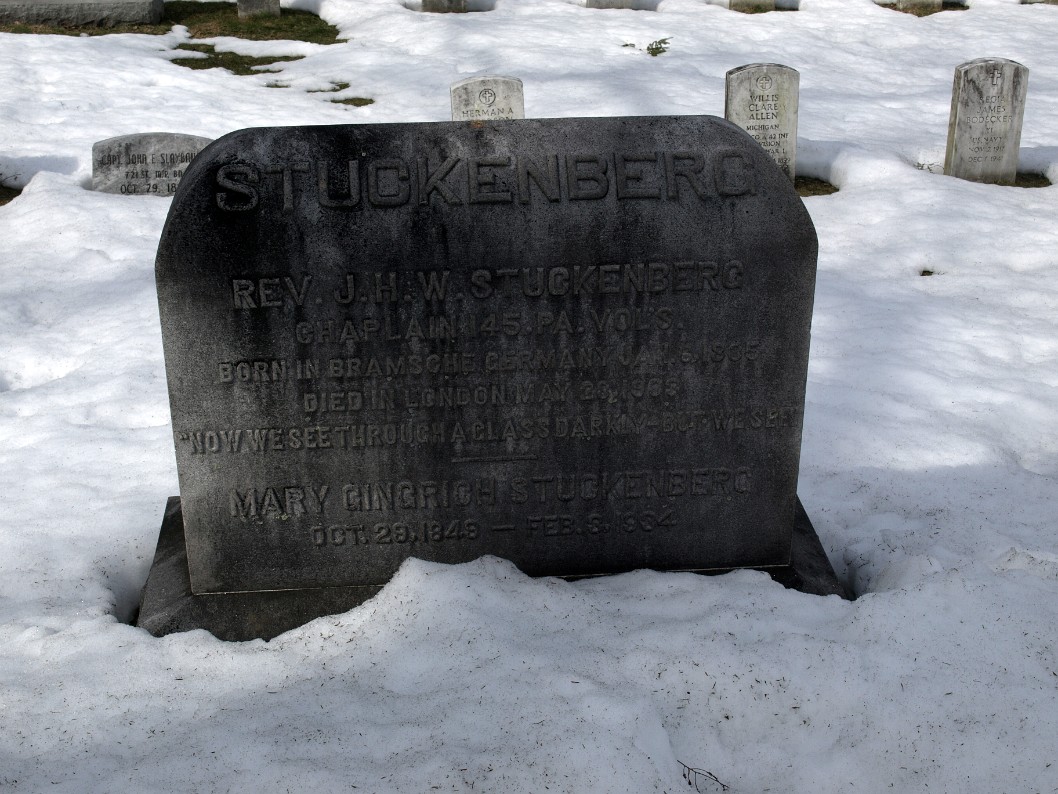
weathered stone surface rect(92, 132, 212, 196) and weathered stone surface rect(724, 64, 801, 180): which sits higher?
weathered stone surface rect(724, 64, 801, 180)

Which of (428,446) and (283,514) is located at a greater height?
(428,446)

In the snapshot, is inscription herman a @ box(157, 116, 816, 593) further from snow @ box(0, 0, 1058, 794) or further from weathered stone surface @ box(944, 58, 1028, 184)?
weathered stone surface @ box(944, 58, 1028, 184)

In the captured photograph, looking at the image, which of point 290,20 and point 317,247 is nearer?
point 317,247

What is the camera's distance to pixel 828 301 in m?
5.75

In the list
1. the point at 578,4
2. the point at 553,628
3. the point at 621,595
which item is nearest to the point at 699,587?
the point at 621,595

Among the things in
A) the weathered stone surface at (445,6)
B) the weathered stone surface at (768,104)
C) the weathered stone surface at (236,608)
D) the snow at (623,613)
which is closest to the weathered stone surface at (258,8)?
the weathered stone surface at (445,6)

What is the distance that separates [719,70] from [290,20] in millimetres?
5972

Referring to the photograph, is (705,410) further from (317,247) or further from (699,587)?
(317,247)

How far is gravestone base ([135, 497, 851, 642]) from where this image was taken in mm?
2785

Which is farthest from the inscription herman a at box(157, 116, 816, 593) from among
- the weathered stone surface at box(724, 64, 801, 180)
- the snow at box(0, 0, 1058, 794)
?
the weathered stone surface at box(724, 64, 801, 180)

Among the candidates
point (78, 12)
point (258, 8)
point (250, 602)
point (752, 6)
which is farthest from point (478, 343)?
point (78, 12)

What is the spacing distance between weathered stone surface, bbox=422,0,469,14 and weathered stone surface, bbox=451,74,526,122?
16.5 feet

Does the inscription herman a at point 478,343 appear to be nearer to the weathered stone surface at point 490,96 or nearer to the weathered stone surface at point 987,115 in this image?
the weathered stone surface at point 490,96

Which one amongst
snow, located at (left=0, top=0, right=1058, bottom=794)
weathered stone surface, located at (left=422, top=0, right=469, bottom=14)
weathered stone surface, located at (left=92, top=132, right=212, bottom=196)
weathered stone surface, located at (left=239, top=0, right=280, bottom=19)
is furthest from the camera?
weathered stone surface, located at (left=422, top=0, right=469, bottom=14)
